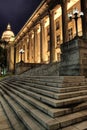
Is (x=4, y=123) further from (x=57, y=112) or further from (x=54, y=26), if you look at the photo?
(x=54, y=26)

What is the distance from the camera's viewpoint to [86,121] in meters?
5.39

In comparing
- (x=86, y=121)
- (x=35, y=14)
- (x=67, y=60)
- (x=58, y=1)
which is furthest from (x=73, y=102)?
(x=35, y=14)

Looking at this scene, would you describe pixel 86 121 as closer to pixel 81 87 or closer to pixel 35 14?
pixel 81 87

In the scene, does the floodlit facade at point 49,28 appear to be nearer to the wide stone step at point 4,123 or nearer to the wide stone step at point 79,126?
the wide stone step at point 4,123

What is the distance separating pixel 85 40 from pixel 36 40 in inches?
965

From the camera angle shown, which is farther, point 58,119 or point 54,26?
point 54,26

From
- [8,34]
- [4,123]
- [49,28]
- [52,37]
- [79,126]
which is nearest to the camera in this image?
[79,126]

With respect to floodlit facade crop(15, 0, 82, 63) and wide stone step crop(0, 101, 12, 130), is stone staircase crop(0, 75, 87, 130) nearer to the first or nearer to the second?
wide stone step crop(0, 101, 12, 130)

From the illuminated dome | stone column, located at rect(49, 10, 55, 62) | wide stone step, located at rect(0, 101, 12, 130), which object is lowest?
wide stone step, located at rect(0, 101, 12, 130)

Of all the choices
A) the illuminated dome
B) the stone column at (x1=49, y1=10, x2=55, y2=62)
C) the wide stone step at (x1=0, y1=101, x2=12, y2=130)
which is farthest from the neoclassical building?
the illuminated dome

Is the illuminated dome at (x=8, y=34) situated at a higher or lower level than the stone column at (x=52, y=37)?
higher

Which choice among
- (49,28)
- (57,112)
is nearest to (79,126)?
(57,112)

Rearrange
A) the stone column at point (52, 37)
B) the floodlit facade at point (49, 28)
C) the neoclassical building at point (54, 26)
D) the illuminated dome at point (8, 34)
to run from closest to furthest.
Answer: the neoclassical building at point (54, 26) < the stone column at point (52, 37) < the floodlit facade at point (49, 28) < the illuminated dome at point (8, 34)

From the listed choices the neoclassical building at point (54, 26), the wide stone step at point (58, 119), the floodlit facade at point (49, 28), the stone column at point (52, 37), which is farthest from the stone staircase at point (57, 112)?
the stone column at point (52, 37)
